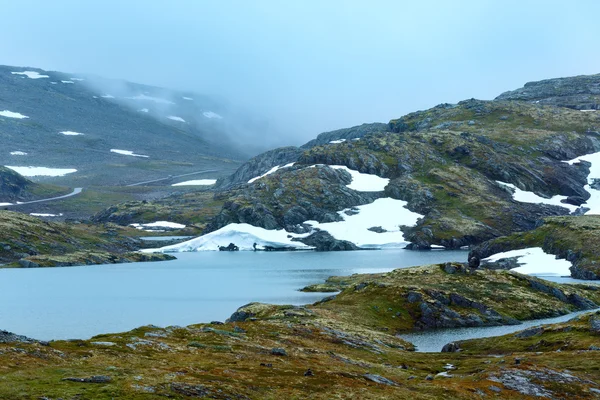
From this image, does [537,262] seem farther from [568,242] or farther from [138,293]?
[138,293]

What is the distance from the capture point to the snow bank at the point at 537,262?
163 meters

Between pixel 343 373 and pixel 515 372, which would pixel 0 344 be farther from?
pixel 515 372

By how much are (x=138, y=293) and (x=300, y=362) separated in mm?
85525

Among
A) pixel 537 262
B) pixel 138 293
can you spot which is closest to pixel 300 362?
pixel 138 293

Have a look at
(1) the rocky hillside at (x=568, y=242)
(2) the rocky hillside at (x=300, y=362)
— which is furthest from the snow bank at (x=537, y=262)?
(2) the rocky hillside at (x=300, y=362)

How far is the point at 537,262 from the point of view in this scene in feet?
562

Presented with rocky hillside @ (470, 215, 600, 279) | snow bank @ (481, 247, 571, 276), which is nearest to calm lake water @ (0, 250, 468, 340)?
rocky hillside @ (470, 215, 600, 279)

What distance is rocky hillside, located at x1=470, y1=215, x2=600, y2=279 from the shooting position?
157 m

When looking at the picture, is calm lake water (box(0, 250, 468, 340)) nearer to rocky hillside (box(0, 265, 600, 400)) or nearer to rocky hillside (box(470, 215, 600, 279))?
rocky hillside (box(470, 215, 600, 279))

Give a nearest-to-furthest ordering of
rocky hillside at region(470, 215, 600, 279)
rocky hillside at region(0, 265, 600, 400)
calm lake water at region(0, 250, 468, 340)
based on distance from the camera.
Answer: rocky hillside at region(0, 265, 600, 400) → calm lake water at region(0, 250, 468, 340) → rocky hillside at region(470, 215, 600, 279)

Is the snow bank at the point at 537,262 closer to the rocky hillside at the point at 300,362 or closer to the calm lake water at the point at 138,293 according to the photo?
the calm lake water at the point at 138,293

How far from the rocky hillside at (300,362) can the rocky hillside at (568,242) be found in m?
66.5

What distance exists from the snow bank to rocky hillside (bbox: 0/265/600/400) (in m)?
68.7

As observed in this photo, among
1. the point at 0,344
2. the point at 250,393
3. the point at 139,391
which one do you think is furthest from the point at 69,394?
the point at 0,344
